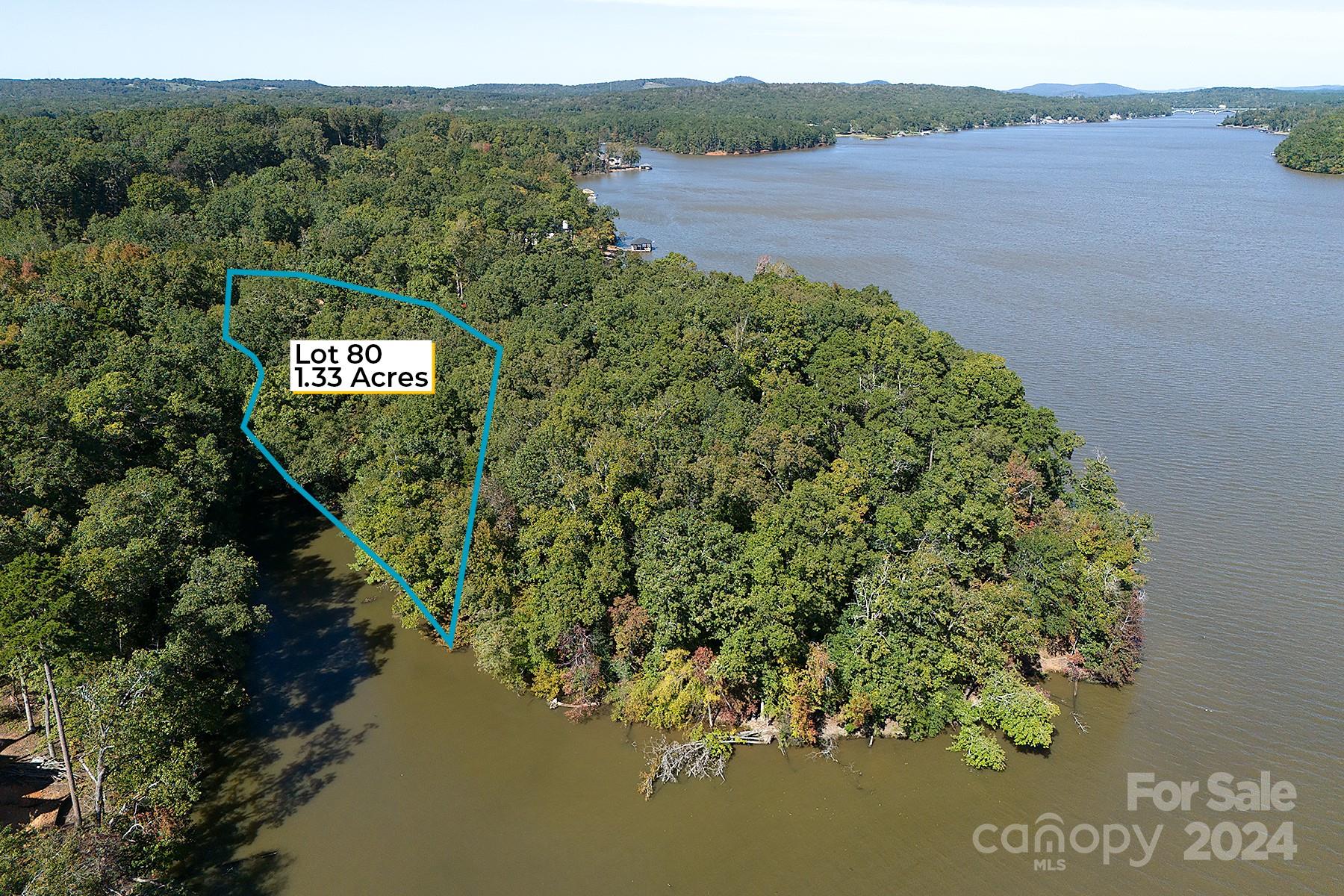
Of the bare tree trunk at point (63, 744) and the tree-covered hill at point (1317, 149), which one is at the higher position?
the tree-covered hill at point (1317, 149)

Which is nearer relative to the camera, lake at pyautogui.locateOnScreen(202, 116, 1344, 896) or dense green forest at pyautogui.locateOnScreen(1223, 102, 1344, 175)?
lake at pyautogui.locateOnScreen(202, 116, 1344, 896)

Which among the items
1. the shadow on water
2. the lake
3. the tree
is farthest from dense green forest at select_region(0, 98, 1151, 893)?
the lake

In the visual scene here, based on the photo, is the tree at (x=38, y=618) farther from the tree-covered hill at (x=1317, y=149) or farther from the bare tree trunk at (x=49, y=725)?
the tree-covered hill at (x=1317, y=149)

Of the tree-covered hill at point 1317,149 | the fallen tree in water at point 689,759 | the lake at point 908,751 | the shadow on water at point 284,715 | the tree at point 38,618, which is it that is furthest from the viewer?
the tree-covered hill at point 1317,149

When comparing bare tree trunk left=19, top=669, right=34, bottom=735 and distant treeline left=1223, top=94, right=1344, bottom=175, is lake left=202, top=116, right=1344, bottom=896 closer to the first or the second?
bare tree trunk left=19, top=669, right=34, bottom=735

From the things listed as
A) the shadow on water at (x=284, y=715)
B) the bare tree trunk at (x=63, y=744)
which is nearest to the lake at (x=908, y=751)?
the shadow on water at (x=284, y=715)

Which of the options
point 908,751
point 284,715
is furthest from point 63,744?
point 908,751

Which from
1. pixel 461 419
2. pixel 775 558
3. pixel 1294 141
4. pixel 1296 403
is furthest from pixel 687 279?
pixel 1294 141

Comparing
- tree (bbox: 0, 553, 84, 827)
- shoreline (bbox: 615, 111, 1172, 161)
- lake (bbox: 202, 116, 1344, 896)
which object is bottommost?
lake (bbox: 202, 116, 1344, 896)
